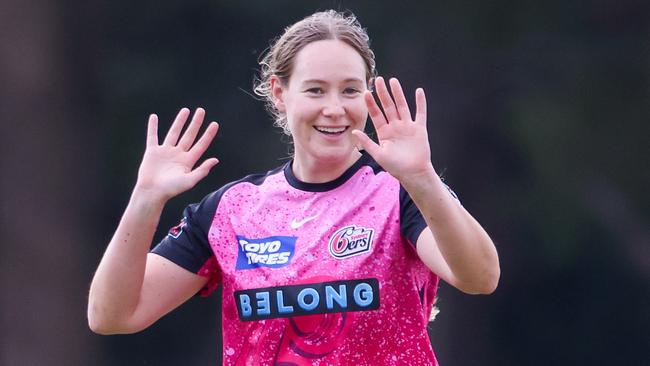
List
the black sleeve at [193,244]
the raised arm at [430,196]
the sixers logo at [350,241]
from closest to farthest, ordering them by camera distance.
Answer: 1. the raised arm at [430,196]
2. the sixers logo at [350,241]
3. the black sleeve at [193,244]

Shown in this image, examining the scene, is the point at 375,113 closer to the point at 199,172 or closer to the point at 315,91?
the point at 315,91

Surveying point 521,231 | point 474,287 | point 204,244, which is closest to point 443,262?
point 474,287

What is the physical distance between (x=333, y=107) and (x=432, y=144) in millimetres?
1800

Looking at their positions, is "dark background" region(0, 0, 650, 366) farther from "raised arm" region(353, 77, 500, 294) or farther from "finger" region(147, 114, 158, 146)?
"raised arm" region(353, 77, 500, 294)

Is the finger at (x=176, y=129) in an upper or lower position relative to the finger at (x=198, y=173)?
upper

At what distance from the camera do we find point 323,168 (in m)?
3.17

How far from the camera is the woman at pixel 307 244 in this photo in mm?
2957

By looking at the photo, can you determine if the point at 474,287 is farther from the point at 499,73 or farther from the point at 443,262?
the point at 499,73

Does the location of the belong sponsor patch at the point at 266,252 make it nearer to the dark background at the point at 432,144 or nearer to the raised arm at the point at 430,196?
the raised arm at the point at 430,196

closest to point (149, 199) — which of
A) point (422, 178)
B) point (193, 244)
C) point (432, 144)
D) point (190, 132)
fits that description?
point (190, 132)

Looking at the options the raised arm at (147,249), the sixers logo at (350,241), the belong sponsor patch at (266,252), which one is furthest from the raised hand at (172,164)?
the sixers logo at (350,241)

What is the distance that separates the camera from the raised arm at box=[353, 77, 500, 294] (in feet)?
8.87

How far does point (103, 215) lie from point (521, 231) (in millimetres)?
1682

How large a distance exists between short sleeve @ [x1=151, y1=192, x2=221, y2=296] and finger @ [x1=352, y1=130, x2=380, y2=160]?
56cm
